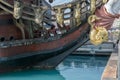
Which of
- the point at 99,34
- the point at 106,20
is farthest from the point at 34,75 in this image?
the point at 99,34

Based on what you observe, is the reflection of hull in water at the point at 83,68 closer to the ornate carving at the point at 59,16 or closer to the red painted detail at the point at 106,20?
the ornate carving at the point at 59,16

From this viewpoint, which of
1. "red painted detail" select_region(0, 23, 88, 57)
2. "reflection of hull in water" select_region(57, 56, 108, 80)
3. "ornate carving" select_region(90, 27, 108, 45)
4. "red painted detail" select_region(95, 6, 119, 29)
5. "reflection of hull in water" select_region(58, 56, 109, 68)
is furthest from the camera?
"reflection of hull in water" select_region(58, 56, 109, 68)

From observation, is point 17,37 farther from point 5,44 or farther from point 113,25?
point 113,25

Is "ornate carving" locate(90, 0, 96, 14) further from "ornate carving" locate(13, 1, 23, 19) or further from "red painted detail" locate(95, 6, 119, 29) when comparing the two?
"red painted detail" locate(95, 6, 119, 29)

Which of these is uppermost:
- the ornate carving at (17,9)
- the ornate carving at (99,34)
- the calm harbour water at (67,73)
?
the ornate carving at (17,9)

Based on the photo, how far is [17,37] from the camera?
232 inches

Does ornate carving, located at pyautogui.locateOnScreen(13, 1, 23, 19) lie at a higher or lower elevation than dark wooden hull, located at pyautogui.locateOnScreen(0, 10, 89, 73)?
higher

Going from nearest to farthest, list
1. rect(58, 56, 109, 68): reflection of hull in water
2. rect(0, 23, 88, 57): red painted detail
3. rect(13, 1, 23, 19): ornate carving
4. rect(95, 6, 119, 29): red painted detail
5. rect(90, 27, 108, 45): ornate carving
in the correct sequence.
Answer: rect(90, 27, 108, 45): ornate carving
rect(95, 6, 119, 29): red painted detail
rect(13, 1, 23, 19): ornate carving
rect(0, 23, 88, 57): red painted detail
rect(58, 56, 109, 68): reflection of hull in water

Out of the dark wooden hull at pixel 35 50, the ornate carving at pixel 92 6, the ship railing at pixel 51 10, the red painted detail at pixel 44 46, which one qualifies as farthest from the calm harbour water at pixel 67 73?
the ornate carving at pixel 92 6

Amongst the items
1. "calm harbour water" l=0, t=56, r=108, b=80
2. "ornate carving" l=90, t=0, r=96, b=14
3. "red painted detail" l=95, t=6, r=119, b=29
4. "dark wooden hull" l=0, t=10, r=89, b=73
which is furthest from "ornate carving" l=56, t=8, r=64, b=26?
"red painted detail" l=95, t=6, r=119, b=29

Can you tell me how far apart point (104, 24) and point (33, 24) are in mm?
2076

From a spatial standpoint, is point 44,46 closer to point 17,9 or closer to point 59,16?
point 59,16

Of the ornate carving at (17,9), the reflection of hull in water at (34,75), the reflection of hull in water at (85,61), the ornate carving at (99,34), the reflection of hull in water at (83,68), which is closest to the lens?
the ornate carving at (99,34)

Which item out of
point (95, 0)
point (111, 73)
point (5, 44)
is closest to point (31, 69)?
point (5, 44)
